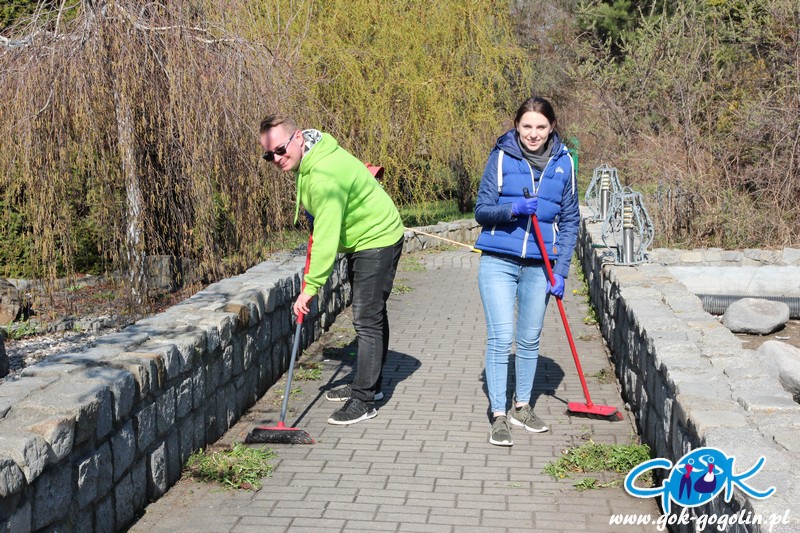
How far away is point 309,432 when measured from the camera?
5.45 m

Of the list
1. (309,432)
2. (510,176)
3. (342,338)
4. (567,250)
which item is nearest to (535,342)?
(567,250)

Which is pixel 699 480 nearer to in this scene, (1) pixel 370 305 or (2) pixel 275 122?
(1) pixel 370 305

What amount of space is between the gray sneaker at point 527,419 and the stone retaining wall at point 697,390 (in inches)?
23.4

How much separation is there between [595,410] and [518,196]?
1455mm

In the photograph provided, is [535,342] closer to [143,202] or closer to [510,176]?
[510,176]

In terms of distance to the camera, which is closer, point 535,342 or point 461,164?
point 535,342

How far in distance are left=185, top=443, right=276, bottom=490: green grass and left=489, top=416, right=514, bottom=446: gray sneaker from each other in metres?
1.27

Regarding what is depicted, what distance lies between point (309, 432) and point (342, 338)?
8.33 ft

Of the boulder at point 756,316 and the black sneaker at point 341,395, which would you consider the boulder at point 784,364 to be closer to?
the boulder at point 756,316

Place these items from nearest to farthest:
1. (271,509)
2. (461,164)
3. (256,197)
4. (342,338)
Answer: (271,509) → (342,338) → (256,197) → (461,164)

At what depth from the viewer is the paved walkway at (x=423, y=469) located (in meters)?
4.15

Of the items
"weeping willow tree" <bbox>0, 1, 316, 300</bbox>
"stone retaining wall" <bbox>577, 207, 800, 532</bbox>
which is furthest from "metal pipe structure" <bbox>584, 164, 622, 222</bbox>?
"weeping willow tree" <bbox>0, 1, 316, 300</bbox>

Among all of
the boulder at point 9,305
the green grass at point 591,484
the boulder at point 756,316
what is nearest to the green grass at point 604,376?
the green grass at point 591,484

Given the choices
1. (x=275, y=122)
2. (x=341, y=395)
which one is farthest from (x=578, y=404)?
(x=275, y=122)
